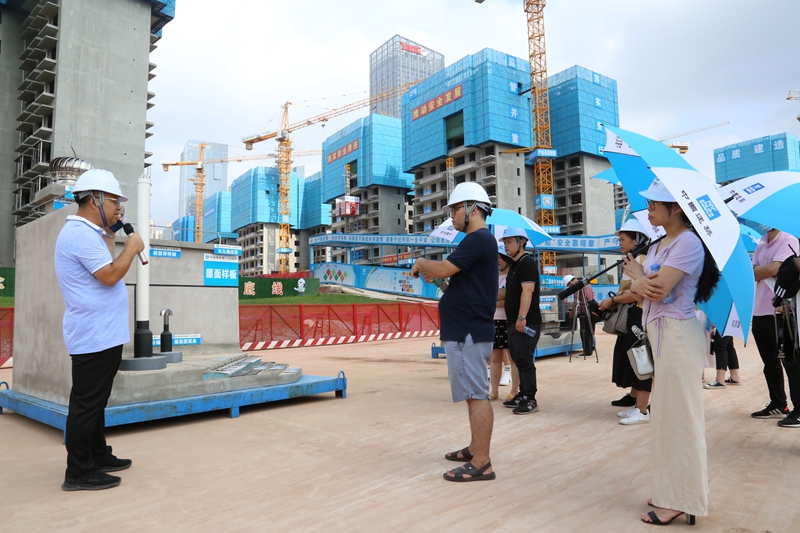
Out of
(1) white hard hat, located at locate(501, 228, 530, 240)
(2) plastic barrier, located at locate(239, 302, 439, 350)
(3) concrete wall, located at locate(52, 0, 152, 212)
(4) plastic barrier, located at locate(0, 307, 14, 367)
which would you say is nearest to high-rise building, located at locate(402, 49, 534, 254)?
(3) concrete wall, located at locate(52, 0, 152, 212)

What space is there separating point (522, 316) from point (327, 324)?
12.0 metres

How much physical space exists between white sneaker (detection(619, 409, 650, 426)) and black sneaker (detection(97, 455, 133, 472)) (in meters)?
4.35

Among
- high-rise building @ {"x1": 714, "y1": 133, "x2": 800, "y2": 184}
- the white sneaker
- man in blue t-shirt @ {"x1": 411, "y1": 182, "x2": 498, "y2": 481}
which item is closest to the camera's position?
man in blue t-shirt @ {"x1": 411, "y1": 182, "x2": 498, "y2": 481}

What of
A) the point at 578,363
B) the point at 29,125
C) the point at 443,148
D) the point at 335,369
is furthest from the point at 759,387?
the point at 443,148

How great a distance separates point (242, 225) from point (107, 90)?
74.8m

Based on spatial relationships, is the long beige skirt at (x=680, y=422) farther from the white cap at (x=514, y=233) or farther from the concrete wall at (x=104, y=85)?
the concrete wall at (x=104, y=85)

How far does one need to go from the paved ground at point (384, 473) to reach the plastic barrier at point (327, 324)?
9.51 meters

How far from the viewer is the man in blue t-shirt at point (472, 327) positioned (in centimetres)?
351

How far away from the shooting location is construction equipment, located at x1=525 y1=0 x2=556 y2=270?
218 ft

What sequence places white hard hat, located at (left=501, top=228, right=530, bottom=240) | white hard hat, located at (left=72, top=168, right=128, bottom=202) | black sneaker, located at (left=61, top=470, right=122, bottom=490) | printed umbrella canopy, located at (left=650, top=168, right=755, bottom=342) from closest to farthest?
printed umbrella canopy, located at (left=650, top=168, right=755, bottom=342) < black sneaker, located at (left=61, top=470, right=122, bottom=490) < white hard hat, located at (left=72, top=168, right=128, bottom=202) < white hard hat, located at (left=501, top=228, right=530, bottom=240)

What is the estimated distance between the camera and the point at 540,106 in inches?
2653

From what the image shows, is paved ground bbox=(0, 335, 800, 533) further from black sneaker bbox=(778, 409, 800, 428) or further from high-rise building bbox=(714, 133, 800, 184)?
high-rise building bbox=(714, 133, 800, 184)

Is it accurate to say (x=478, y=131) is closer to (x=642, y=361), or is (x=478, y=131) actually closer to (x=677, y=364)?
(x=642, y=361)

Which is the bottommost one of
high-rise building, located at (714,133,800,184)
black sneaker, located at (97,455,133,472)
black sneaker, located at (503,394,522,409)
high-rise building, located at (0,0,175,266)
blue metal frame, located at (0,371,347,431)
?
black sneaker, located at (503,394,522,409)
